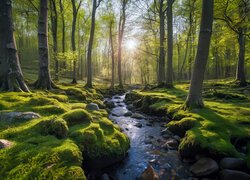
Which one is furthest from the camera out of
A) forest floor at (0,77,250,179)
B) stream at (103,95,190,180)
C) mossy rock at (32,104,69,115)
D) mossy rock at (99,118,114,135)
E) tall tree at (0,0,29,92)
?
tall tree at (0,0,29,92)

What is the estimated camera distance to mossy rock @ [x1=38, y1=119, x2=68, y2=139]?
4.41 meters

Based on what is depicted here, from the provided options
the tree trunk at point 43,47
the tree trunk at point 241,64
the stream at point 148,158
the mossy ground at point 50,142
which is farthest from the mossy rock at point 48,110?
the tree trunk at point 241,64

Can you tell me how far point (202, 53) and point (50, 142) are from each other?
6.44 metres

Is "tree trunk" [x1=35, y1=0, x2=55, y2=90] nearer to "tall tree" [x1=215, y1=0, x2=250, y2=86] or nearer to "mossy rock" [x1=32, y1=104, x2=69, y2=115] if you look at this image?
"mossy rock" [x1=32, y1=104, x2=69, y2=115]

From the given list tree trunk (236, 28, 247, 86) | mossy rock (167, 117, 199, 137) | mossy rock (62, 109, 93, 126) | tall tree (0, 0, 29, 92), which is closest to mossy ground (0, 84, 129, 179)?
mossy rock (62, 109, 93, 126)

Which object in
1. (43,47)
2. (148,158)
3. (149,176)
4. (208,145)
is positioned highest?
(43,47)

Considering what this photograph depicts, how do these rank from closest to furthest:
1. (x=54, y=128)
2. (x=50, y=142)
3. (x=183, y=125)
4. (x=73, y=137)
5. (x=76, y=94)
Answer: (x=50, y=142) → (x=54, y=128) → (x=73, y=137) → (x=183, y=125) → (x=76, y=94)

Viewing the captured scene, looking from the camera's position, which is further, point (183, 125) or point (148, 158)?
point (183, 125)

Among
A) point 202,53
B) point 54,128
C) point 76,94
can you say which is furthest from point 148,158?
point 76,94

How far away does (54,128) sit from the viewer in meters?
4.46

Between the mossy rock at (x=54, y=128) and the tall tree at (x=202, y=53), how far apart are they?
17.4 feet

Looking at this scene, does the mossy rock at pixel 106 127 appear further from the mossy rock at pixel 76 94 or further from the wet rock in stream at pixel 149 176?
the mossy rock at pixel 76 94

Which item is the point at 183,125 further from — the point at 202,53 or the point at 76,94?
the point at 76,94

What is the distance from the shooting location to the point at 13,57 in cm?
745
